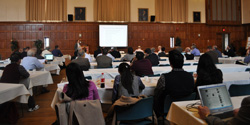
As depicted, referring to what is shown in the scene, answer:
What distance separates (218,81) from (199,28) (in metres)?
15.6

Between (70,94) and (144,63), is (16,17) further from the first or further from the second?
(70,94)

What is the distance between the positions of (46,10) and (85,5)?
2862 millimetres

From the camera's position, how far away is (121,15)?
1650cm

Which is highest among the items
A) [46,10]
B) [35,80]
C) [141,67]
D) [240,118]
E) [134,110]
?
[46,10]

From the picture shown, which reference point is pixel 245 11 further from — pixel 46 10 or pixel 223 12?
pixel 46 10

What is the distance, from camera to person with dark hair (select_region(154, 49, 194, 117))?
10.3 feet

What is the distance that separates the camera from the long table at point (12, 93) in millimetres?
3566

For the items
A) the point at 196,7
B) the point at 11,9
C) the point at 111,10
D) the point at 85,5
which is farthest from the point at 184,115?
the point at 196,7

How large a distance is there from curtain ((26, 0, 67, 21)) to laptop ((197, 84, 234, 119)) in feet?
50.1

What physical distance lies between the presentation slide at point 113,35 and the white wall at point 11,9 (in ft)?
19.3

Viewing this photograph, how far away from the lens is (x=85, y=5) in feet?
52.9

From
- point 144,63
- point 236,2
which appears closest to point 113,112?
point 144,63

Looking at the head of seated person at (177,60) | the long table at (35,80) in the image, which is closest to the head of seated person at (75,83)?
the head of seated person at (177,60)

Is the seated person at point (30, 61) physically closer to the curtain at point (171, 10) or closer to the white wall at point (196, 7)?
the curtain at point (171, 10)
